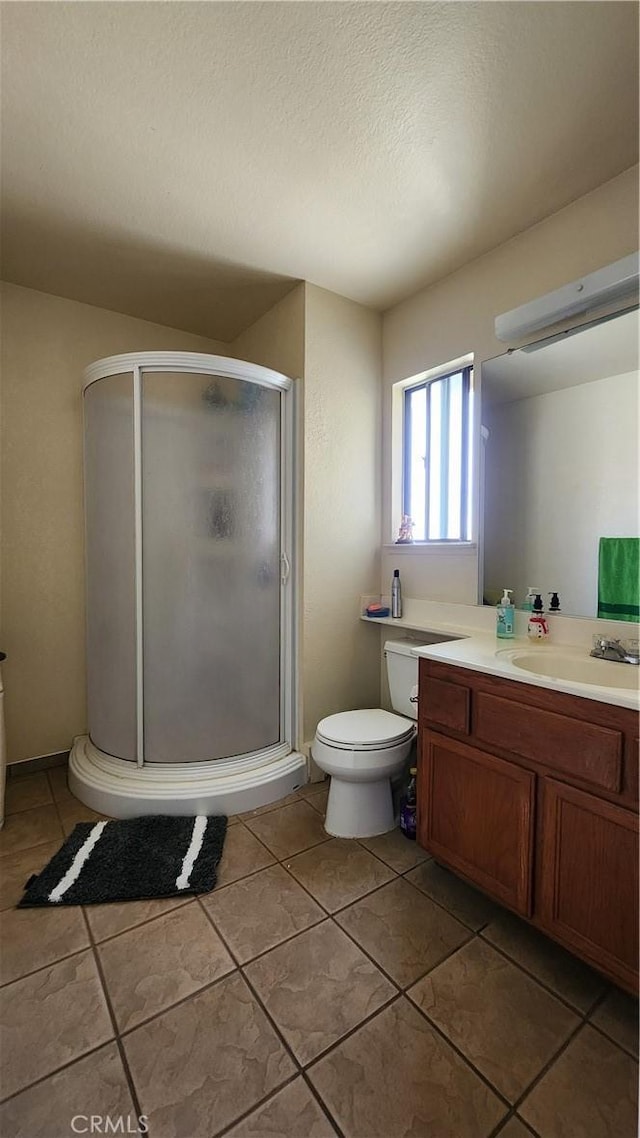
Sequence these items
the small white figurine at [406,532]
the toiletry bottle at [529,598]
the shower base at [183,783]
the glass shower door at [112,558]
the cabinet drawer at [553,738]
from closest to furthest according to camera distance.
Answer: the cabinet drawer at [553,738] < the toiletry bottle at [529,598] < the shower base at [183,783] < the glass shower door at [112,558] < the small white figurine at [406,532]

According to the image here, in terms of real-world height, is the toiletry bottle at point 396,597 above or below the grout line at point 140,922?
above

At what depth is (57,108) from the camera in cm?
140

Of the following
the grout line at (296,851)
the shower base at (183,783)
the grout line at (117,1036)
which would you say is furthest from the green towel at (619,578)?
the grout line at (117,1036)

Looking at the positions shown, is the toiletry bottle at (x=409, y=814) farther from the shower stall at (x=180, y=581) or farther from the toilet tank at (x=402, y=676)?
the shower stall at (x=180, y=581)

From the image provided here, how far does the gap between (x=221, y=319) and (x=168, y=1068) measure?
309 cm

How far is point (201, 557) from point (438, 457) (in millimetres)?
1302

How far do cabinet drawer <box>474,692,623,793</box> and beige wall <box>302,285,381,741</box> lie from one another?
106cm

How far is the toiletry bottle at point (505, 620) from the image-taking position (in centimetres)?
188

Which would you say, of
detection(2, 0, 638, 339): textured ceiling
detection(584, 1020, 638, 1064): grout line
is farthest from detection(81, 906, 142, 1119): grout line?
detection(2, 0, 638, 339): textured ceiling

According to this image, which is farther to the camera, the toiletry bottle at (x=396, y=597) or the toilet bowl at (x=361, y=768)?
the toiletry bottle at (x=396, y=597)

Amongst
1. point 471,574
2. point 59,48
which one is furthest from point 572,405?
point 59,48

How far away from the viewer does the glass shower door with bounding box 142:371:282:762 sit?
2.10 meters

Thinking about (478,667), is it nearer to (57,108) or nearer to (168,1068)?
(168,1068)

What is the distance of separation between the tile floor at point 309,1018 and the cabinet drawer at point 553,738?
0.60 metres
